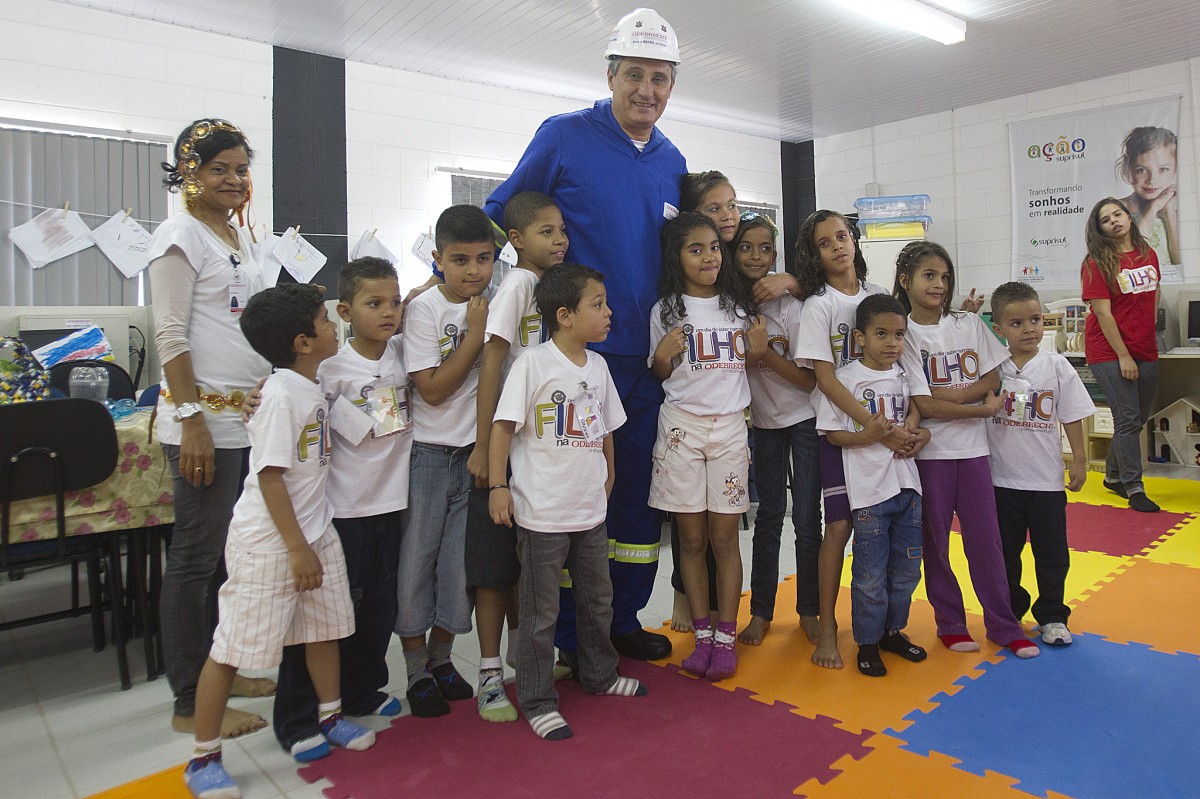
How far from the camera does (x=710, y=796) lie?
150 centimetres

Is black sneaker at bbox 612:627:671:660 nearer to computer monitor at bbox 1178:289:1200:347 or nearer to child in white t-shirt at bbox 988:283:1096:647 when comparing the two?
child in white t-shirt at bbox 988:283:1096:647

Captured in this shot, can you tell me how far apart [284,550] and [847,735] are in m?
1.33

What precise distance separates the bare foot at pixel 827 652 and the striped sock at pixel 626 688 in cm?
53

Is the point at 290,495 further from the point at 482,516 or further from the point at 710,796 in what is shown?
the point at 710,796

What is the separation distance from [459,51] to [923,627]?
4583 mm

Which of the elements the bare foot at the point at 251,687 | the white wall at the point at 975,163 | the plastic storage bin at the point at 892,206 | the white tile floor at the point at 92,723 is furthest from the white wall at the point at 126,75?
the white wall at the point at 975,163

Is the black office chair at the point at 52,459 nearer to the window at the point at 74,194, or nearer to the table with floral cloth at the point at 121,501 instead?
the table with floral cloth at the point at 121,501

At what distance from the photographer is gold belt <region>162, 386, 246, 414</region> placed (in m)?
1.86

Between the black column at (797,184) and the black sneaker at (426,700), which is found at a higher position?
the black column at (797,184)

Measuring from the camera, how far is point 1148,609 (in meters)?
2.55

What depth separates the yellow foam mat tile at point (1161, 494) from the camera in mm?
4161

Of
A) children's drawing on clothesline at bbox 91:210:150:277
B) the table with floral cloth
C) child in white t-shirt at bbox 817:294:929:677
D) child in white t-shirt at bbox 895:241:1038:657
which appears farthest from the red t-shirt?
children's drawing on clothesline at bbox 91:210:150:277

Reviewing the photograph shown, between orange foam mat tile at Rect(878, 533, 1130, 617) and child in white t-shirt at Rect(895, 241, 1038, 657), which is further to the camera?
orange foam mat tile at Rect(878, 533, 1130, 617)

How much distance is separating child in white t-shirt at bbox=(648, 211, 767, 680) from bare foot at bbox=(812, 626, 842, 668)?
0.26 metres
